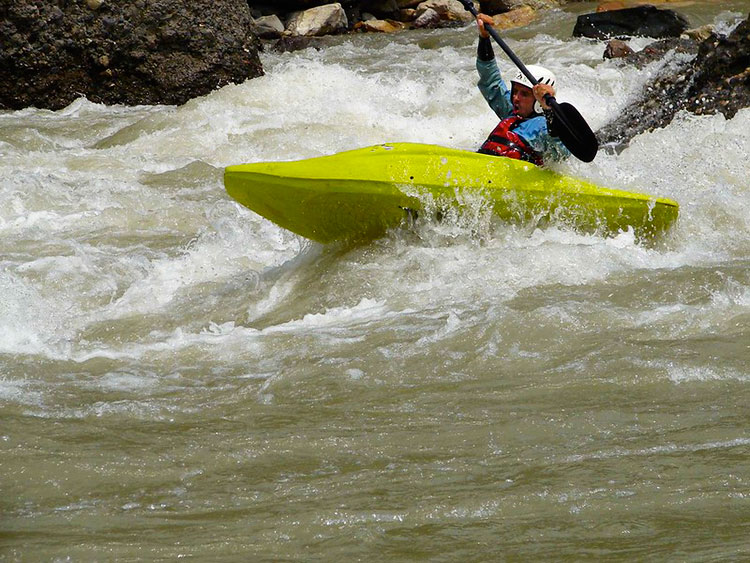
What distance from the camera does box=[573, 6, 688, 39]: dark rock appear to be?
40.3 feet

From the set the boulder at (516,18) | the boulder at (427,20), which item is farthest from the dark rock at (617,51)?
the boulder at (427,20)

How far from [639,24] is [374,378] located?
10133mm

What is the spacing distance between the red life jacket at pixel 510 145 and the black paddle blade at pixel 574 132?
1.23ft

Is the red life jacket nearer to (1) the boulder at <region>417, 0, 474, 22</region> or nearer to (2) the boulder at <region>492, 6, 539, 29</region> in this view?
(2) the boulder at <region>492, 6, 539, 29</region>

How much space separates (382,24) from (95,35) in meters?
7.00

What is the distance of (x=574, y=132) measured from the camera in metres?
4.65

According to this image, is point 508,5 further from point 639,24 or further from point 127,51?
point 127,51

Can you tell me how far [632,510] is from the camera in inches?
99.4

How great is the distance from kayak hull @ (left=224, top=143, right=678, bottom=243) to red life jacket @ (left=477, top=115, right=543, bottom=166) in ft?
0.50

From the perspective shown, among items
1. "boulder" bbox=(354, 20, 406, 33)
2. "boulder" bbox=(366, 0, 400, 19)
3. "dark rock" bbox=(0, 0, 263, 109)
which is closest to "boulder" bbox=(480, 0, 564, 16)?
"boulder" bbox=(366, 0, 400, 19)

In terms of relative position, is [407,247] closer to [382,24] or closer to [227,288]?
[227,288]

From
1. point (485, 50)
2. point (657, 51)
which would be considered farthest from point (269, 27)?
point (485, 50)

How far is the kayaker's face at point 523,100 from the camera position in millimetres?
5184

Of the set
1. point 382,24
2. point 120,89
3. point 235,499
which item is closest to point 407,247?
point 235,499
